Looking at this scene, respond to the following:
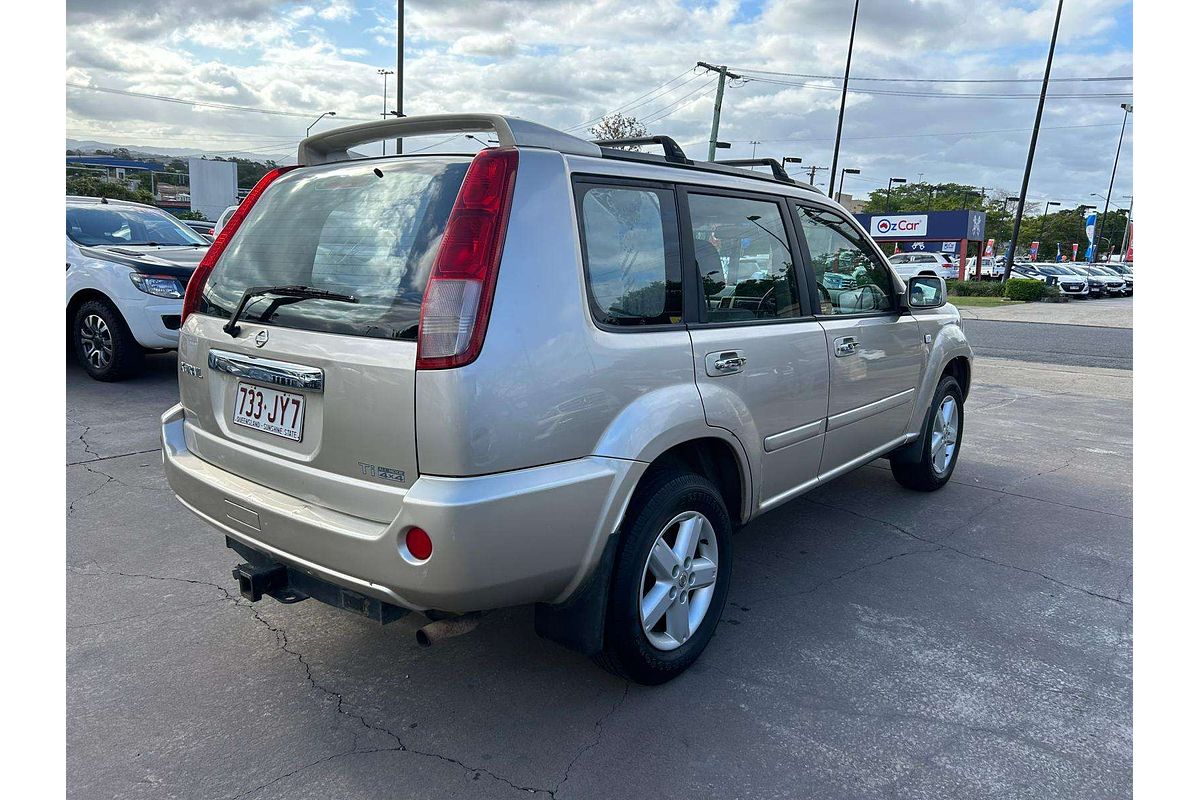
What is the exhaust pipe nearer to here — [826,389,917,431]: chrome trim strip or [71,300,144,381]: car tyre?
[826,389,917,431]: chrome trim strip

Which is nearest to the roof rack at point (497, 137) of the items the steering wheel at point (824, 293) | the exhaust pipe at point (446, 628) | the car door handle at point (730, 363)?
the steering wheel at point (824, 293)

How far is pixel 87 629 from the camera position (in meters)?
3.30

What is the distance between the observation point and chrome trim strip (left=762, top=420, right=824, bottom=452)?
11.3 ft

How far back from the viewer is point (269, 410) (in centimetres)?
272

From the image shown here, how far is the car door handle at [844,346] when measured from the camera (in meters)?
3.87

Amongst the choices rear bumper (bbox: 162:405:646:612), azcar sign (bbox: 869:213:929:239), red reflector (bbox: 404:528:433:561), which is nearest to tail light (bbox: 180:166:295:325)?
rear bumper (bbox: 162:405:646:612)

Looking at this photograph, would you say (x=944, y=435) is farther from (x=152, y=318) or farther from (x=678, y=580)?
(x=152, y=318)

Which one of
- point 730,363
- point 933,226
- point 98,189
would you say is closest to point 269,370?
point 730,363

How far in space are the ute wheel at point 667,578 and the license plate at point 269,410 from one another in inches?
44.4

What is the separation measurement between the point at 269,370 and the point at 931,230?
181ft

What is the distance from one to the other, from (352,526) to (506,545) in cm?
48

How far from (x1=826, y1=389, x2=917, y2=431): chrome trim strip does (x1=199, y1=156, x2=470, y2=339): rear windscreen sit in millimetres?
2213

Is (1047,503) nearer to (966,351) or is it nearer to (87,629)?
(966,351)

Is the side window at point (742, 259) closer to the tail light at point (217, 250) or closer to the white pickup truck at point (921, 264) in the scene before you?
the tail light at point (217, 250)
